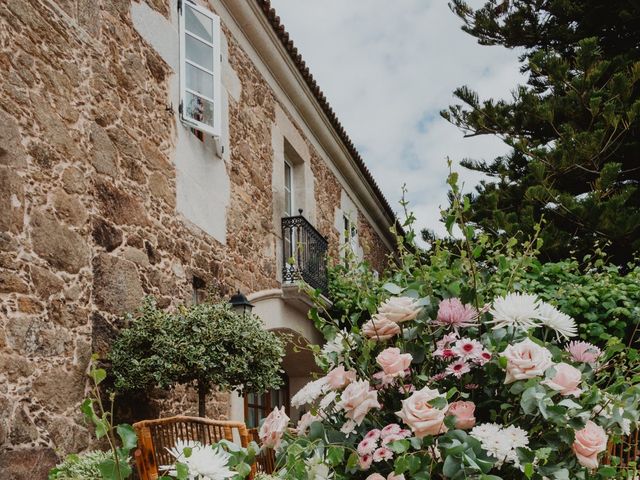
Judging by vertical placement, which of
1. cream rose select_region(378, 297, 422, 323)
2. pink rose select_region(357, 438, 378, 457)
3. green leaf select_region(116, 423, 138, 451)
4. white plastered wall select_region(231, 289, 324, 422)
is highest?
white plastered wall select_region(231, 289, 324, 422)

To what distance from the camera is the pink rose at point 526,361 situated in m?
1.59

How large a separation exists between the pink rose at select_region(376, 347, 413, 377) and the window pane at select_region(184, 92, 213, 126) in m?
4.98

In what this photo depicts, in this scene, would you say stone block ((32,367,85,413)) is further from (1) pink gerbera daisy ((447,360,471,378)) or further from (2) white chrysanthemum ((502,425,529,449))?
(2) white chrysanthemum ((502,425,529,449))

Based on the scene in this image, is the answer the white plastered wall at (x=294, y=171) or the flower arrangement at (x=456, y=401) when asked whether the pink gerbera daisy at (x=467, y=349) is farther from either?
the white plastered wall at (x=294, y=171)

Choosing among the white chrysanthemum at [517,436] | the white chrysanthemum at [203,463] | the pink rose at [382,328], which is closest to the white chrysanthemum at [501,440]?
the white chrysanthemum at [517,436]

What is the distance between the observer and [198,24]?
673cm

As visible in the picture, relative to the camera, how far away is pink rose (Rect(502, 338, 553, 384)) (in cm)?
159

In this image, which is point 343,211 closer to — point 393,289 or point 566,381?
point 393,289

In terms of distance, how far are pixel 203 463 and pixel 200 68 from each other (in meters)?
5.62

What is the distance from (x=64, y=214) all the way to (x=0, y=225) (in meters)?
0.58

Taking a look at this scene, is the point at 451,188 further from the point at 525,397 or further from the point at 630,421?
the point at 630,421

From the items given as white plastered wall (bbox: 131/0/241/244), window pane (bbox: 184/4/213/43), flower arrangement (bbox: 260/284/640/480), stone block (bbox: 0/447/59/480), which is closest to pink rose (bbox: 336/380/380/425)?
flower arrangement (bbox: 260/284/640/480)

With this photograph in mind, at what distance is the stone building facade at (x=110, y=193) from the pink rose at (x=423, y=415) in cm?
73

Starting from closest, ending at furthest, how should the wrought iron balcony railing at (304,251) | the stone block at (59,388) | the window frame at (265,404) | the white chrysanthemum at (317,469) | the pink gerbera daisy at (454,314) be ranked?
the white chrysanthemum at (317,469)
the pink gerbera daisy at (454,314)
the stone block at (59,388)
the window frame at (265,404)
the wrought iron balcony railing at (304,251)
